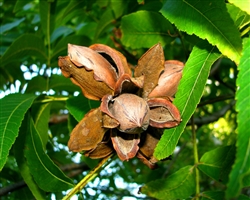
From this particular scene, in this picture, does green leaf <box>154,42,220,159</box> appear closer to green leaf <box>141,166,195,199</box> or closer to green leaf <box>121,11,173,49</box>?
green leaf <box>141,166,195,199</box>

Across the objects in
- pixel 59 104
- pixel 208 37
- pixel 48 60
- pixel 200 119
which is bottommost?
pixel 200 119

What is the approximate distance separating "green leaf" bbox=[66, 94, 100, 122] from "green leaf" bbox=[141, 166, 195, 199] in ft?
1.63

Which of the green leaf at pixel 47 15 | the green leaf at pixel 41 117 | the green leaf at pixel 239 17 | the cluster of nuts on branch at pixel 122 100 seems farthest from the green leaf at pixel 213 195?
the green leaf at pixel 47 15

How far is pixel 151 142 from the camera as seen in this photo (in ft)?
5.48

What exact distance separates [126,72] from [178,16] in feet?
1.06

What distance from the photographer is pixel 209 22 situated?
1539 millimetres

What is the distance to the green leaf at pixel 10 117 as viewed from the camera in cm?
170

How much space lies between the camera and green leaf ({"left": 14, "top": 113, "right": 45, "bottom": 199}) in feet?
6.74

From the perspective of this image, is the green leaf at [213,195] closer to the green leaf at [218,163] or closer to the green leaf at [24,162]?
the green leaf at [218,163]

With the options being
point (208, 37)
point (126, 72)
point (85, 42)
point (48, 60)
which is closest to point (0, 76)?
point (48, 60)

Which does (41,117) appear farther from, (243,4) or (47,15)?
(243,4)

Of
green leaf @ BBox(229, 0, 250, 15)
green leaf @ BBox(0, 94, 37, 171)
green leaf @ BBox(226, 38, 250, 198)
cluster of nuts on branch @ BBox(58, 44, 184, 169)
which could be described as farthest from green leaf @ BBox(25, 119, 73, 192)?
green leaf @ BBox(229, 0, 250, 15)

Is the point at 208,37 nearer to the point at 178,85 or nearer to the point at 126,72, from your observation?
the point at 178,85

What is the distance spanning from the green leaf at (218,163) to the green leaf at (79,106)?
65 cm
